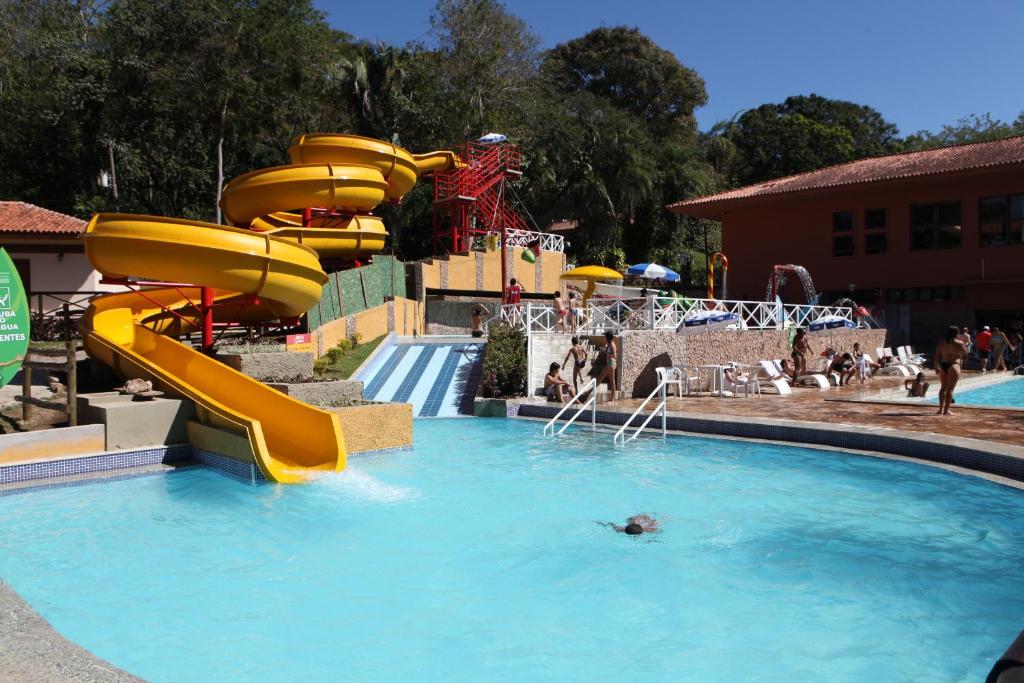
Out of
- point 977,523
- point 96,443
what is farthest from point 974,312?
point 96,443

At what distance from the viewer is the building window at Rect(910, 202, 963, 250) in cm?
2700

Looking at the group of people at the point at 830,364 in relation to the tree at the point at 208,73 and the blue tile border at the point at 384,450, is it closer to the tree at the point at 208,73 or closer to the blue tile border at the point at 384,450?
the blue tile border at the point at 384,450

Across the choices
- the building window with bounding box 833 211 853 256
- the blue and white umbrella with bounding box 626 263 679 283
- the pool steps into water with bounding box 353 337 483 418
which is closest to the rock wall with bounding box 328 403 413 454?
the pool steps into water with bounding box 353 337 483 418

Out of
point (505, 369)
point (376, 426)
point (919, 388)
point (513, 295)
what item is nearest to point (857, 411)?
point (919, 388)

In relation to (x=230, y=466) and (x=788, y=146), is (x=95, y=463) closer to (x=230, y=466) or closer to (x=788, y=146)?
(x=230, y=466)

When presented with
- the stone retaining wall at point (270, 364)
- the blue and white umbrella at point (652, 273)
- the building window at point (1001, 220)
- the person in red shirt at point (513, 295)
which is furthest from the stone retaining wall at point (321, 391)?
the building window at point (1001, 220)

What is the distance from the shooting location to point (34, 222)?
73.8ft

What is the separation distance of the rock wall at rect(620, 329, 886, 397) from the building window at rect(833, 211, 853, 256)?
8191 millimetres

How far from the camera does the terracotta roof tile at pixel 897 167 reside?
26031mm

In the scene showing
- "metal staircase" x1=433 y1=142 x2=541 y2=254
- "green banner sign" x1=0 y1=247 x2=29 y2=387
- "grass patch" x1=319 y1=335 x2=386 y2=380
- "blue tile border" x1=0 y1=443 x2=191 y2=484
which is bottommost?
"blue tile border" x1=0 y1=443 x2=191 y2=484

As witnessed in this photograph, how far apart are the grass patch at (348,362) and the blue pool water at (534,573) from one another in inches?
248

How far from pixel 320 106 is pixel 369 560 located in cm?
3376

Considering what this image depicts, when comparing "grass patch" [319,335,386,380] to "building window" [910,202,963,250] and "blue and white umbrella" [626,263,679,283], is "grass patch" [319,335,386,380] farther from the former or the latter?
"building window" [910,202,963,250]

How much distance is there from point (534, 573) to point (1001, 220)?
26133 millimetres
